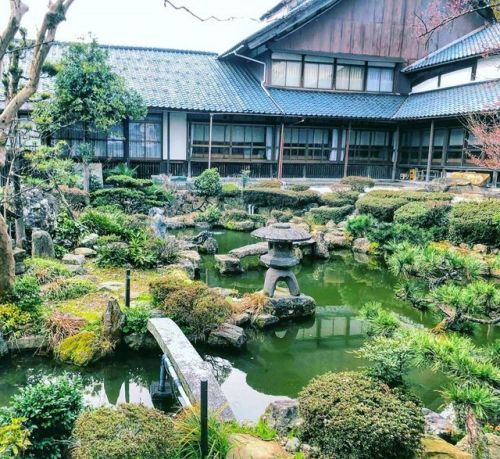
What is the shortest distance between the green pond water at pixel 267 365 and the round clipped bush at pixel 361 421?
1.09m

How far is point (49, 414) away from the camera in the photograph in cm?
402

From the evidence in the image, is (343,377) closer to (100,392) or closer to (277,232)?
(100,392)

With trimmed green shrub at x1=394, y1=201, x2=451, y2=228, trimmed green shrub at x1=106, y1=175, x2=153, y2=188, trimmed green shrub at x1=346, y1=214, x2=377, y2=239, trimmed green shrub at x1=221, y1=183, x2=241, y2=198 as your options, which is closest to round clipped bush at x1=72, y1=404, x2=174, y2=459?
trimmed green shrub at x1=346, y1=214, x2=377, y2=239

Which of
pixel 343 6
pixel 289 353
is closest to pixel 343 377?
pixel 289 353

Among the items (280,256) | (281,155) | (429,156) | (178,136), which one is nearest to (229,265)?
(280,256)

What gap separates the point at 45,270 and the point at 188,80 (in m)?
15.9

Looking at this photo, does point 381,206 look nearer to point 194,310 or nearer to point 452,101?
point 452,101

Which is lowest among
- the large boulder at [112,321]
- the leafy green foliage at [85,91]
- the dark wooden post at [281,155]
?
the large boulder at [112,321]

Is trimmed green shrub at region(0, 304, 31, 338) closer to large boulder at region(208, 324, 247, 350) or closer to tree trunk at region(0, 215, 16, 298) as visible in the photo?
tree trunk at region(0, 215, 16, 298)

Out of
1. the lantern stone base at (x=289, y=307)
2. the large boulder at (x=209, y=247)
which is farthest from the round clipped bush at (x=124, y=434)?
the large boulder at (x=209, y=247)

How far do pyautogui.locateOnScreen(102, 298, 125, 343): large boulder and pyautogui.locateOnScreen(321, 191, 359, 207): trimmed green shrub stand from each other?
1198 centimetres

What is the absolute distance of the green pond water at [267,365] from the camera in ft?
19.8

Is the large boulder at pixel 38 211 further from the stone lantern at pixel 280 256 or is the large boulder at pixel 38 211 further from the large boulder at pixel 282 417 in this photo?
the large boulder at pixel 282 417

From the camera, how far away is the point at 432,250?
18.0 feet
